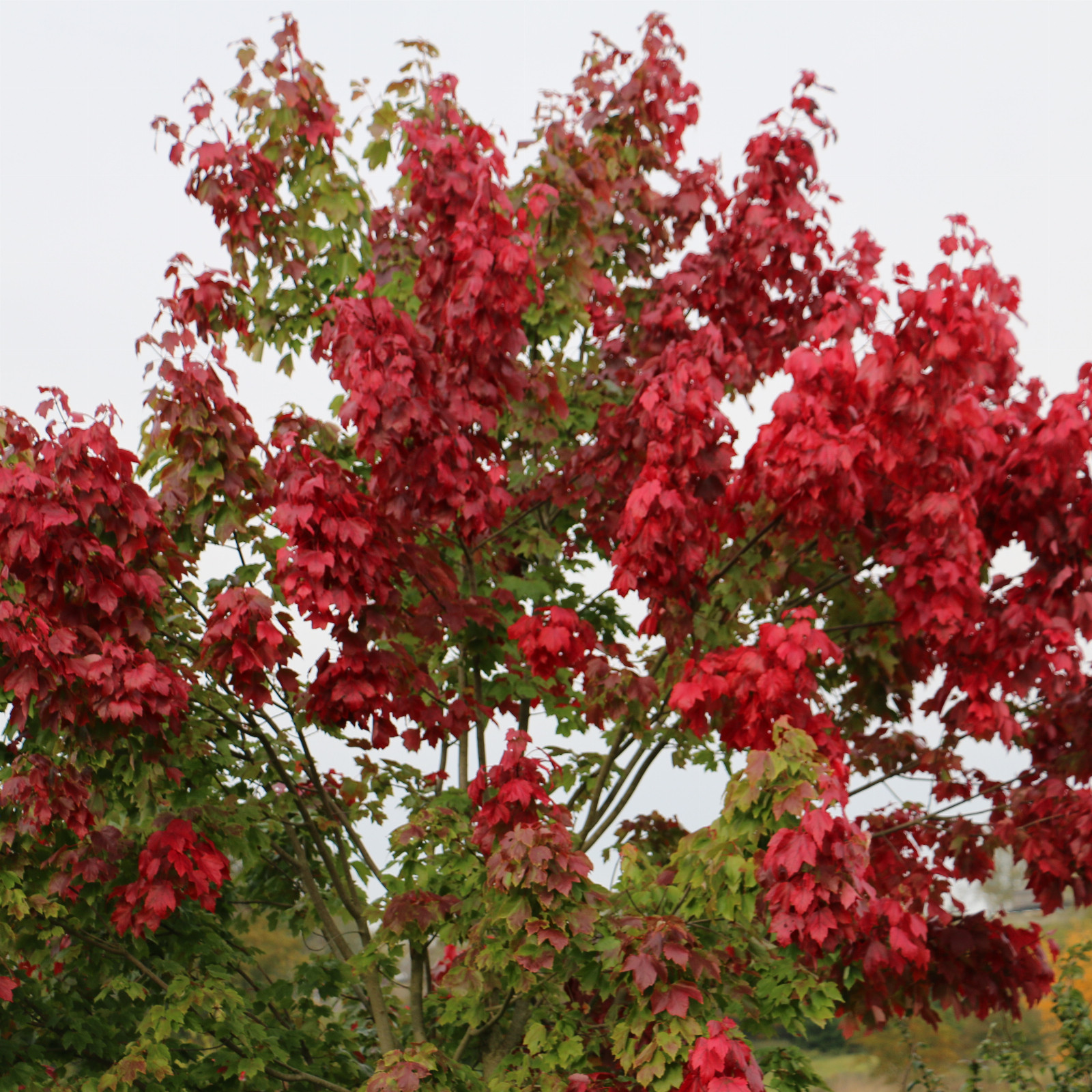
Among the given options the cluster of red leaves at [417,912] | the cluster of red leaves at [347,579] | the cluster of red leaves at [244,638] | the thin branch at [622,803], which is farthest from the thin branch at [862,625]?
the cluster of red leaves at [244,638]

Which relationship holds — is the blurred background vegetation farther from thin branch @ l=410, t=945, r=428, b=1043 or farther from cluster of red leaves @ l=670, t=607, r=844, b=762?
cluster of red leaves @ l=670, t=607, r=844, b=762

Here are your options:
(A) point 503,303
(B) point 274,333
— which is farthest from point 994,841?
(B) point 274,333

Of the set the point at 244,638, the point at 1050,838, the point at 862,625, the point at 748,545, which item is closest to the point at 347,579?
the point at 244,638

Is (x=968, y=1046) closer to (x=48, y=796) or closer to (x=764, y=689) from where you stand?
(x=764, y=689)

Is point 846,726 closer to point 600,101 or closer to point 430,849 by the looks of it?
point 430,849

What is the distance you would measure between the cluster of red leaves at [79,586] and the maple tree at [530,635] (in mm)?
21

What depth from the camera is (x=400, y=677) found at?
5.44 m

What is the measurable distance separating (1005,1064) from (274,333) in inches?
305

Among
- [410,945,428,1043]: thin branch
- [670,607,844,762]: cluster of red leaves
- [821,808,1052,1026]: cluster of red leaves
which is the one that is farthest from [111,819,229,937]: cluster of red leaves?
[821,808,1052,1026]: cluster of red leaves

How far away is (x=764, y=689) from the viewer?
4707mm

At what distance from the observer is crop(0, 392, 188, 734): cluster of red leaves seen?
15.2 ft

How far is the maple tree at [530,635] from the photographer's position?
15.5ft

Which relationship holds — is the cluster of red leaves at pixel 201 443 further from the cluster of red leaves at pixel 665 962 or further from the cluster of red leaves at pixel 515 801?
the cluster of red leaves at pixel 665 962

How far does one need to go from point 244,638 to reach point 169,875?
1236 millimetres
